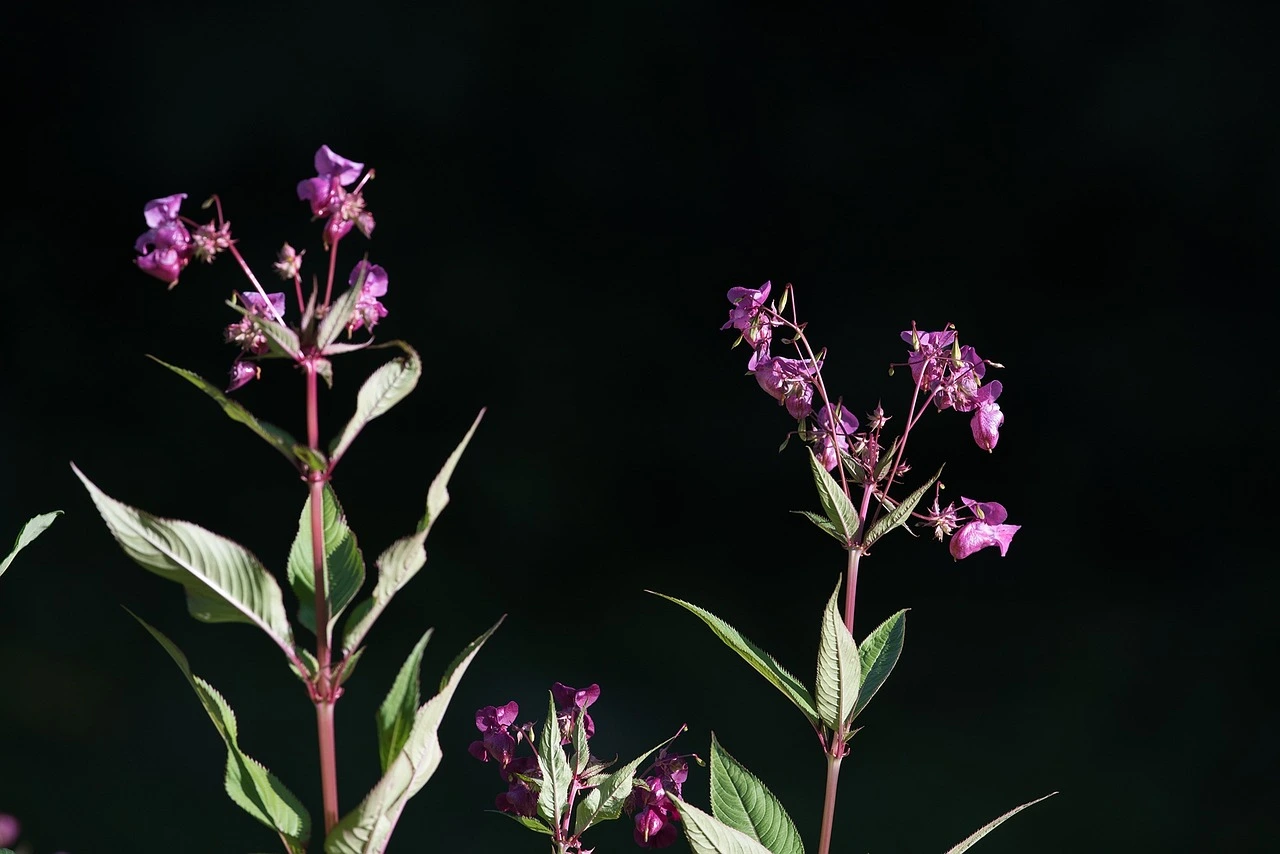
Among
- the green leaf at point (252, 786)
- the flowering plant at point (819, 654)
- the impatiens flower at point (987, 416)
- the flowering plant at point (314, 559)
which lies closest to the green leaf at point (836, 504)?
the flowering plant at point (819, 654)

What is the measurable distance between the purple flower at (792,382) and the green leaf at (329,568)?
0.85ft

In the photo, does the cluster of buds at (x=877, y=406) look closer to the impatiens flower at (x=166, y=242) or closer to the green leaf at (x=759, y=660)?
the green leaf at (x=759, y=660)

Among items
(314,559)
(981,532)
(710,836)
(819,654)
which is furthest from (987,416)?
(314,559)

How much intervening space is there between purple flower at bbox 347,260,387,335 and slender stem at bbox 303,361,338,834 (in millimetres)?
47

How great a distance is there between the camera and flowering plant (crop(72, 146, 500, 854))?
57cm

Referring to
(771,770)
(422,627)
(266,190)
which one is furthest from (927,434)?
(266,190)

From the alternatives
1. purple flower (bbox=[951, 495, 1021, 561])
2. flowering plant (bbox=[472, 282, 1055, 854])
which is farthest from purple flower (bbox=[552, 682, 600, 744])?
purple flower (bbox=[951, 495, 1021, 561])

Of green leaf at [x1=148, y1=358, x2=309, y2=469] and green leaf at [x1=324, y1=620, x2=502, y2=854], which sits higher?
green leaf at [x1=148, y1=358, x2=309, y2=469]

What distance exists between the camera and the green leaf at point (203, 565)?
57 centimetres

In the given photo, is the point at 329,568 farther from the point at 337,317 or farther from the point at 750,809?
the point at 750,809

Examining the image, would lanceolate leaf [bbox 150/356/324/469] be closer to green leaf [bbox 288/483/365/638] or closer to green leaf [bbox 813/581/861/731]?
green leaf [bbox 288/483/365/638]

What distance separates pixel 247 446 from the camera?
8.21 feet

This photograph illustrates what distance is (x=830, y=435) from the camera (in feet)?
2.46

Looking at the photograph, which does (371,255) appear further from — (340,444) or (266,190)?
(340,444)
